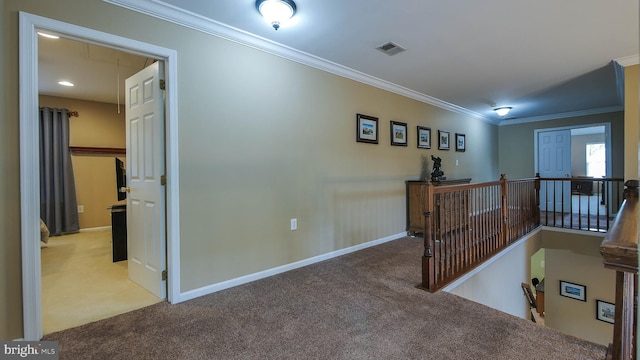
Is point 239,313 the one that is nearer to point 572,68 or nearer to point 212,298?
point 212,298

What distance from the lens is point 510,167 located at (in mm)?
6836

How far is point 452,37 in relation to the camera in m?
2.69

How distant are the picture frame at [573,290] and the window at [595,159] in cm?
682

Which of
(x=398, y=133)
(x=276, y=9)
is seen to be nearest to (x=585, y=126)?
(x=398, y=133)

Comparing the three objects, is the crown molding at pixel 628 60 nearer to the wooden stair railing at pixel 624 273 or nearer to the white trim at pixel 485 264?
the white trim at pixel 485 264

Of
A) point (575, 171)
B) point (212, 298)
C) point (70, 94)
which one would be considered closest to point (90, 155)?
point (70, 94)

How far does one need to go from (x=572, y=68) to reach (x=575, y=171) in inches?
328

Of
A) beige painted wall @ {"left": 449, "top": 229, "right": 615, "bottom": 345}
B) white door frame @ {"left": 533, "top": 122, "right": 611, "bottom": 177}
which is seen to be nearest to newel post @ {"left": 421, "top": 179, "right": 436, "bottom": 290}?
beige painted wall @ {"left": 449, "top": 229, "right": 615, "bottom": 345}

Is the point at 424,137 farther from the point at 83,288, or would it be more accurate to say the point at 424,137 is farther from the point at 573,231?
the point at 83,288

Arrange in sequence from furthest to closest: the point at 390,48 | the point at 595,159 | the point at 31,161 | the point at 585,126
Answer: the point at 595,159 < the point at 585,126 < the point at 390,48 < the point at 31,161

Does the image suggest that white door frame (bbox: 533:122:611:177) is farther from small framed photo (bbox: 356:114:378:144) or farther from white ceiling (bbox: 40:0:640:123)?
small framed photo (bbox: 356:114:378:144)

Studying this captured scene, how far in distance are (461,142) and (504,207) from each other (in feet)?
7.47

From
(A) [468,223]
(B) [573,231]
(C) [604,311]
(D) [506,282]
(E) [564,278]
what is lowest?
(C) [604,311]

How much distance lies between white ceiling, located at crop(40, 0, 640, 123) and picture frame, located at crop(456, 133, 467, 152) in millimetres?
1411
